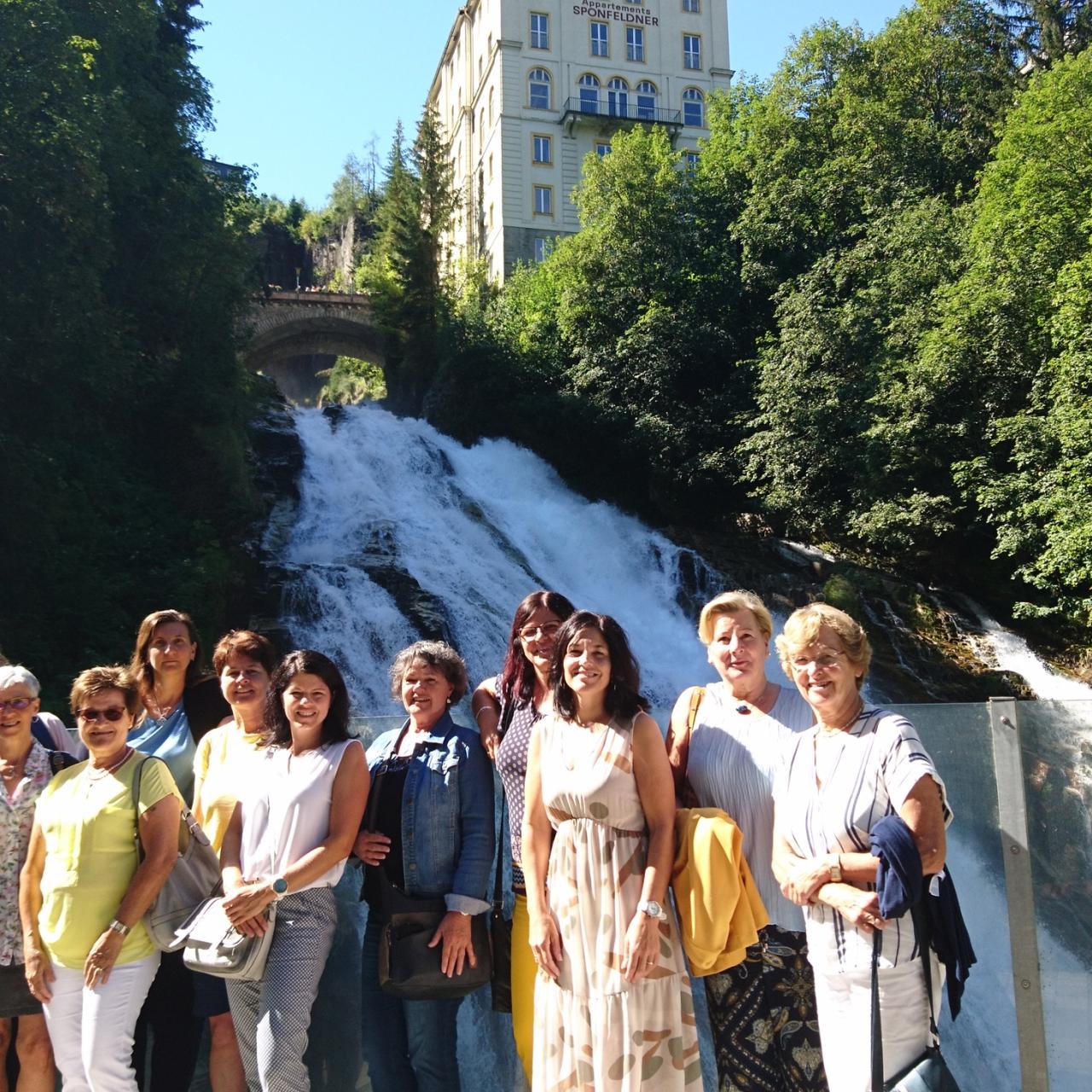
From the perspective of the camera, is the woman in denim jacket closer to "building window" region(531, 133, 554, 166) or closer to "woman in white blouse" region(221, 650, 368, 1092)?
→ "woman in white blouse" region(221, 650, 368, 1092)

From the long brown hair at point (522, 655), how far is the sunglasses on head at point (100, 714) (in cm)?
136

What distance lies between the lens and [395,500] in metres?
20.1

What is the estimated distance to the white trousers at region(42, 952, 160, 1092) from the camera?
11.2ft

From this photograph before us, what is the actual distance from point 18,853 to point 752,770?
2.64 meters

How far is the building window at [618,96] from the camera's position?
38312 mm

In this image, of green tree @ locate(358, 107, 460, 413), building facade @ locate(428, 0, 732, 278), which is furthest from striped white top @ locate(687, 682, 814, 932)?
building facade @ locate(428, 0, 732, 278)

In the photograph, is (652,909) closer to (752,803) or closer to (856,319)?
(752,803)

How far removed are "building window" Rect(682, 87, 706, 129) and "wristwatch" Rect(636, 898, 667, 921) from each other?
132 ft

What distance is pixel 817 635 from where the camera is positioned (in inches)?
119

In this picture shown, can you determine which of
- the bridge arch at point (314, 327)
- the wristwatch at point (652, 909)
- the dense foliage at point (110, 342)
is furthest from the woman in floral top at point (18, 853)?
the bridge arch at point (314, 327)

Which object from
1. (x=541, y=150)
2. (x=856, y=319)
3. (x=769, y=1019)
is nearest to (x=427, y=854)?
(x=769, y=1019)

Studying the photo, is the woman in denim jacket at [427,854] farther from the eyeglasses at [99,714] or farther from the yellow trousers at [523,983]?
the eyeglasses at [99,714]

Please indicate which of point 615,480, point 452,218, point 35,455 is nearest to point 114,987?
point 35,455

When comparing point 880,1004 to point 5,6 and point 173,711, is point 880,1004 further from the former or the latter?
point 5,6
